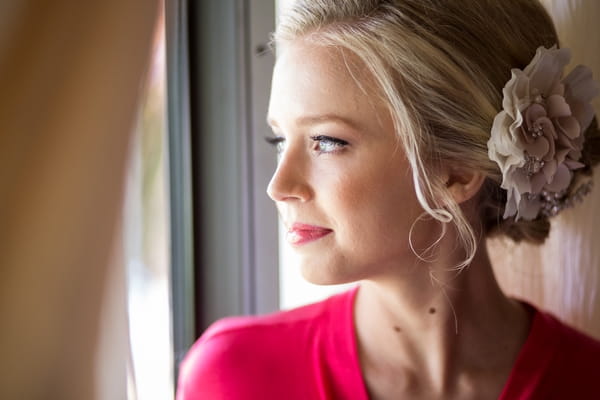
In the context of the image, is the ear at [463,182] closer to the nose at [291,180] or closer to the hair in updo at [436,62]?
the hair in updo at [436,62]

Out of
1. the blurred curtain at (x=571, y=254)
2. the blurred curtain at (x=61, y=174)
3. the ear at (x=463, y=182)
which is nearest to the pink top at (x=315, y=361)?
the blurred curtain at (x=571, y=254)

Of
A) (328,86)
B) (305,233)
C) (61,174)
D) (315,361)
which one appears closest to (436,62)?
(328,86)

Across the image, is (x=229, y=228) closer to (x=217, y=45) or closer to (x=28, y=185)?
(x=217, y=45)

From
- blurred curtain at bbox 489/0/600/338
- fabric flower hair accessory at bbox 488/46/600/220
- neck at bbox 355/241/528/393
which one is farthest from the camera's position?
blurred curtain at bbox 489/0/600/338

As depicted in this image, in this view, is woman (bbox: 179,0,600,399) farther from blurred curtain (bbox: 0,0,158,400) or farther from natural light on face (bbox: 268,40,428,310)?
blurred curtain (bbox: 0,0,158,400)

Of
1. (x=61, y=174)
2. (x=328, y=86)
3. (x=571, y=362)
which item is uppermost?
(x=328, y=86)

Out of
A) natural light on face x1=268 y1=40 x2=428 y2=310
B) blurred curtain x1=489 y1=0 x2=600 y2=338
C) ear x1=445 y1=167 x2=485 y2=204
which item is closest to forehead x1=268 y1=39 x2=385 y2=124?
natural light on face x1=268 y1=40 x2=428 y2=310

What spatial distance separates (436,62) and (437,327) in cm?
36

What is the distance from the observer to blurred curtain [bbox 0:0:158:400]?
0.21 m

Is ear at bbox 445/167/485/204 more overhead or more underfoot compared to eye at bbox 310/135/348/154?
more underfoot

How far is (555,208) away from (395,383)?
329 millimetres

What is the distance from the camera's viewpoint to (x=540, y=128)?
712 millimetres

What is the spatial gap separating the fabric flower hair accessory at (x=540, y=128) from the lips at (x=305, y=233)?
0.22 m

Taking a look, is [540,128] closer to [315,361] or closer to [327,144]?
[327,144]
